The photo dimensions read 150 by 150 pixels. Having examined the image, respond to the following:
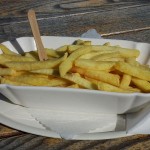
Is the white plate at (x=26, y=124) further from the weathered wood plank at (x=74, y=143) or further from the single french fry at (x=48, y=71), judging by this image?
the single french fry at (x=48, y=71)

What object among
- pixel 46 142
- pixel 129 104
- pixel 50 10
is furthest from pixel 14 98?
pixel 50 10

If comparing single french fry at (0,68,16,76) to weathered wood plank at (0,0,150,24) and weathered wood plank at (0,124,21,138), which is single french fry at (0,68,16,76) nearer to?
weathered wood plank at (0,124,21,138)

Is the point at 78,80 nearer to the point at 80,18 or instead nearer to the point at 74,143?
the point at 74,143

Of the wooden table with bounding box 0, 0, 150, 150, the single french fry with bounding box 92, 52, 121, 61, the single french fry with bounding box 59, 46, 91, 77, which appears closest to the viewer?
the single french fry with bounding box 59, 46, 91, 77

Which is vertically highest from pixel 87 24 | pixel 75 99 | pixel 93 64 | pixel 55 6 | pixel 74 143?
pixel 55 6

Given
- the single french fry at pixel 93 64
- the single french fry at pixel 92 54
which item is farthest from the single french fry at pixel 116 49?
the single french fry at pixel 93 64

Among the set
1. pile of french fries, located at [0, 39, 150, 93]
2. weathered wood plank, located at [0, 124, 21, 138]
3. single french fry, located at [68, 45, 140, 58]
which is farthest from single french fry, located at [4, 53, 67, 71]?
weathered wood plank, located at [0, 124, 21, 138]

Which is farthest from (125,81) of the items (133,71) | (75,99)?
(75,99)
